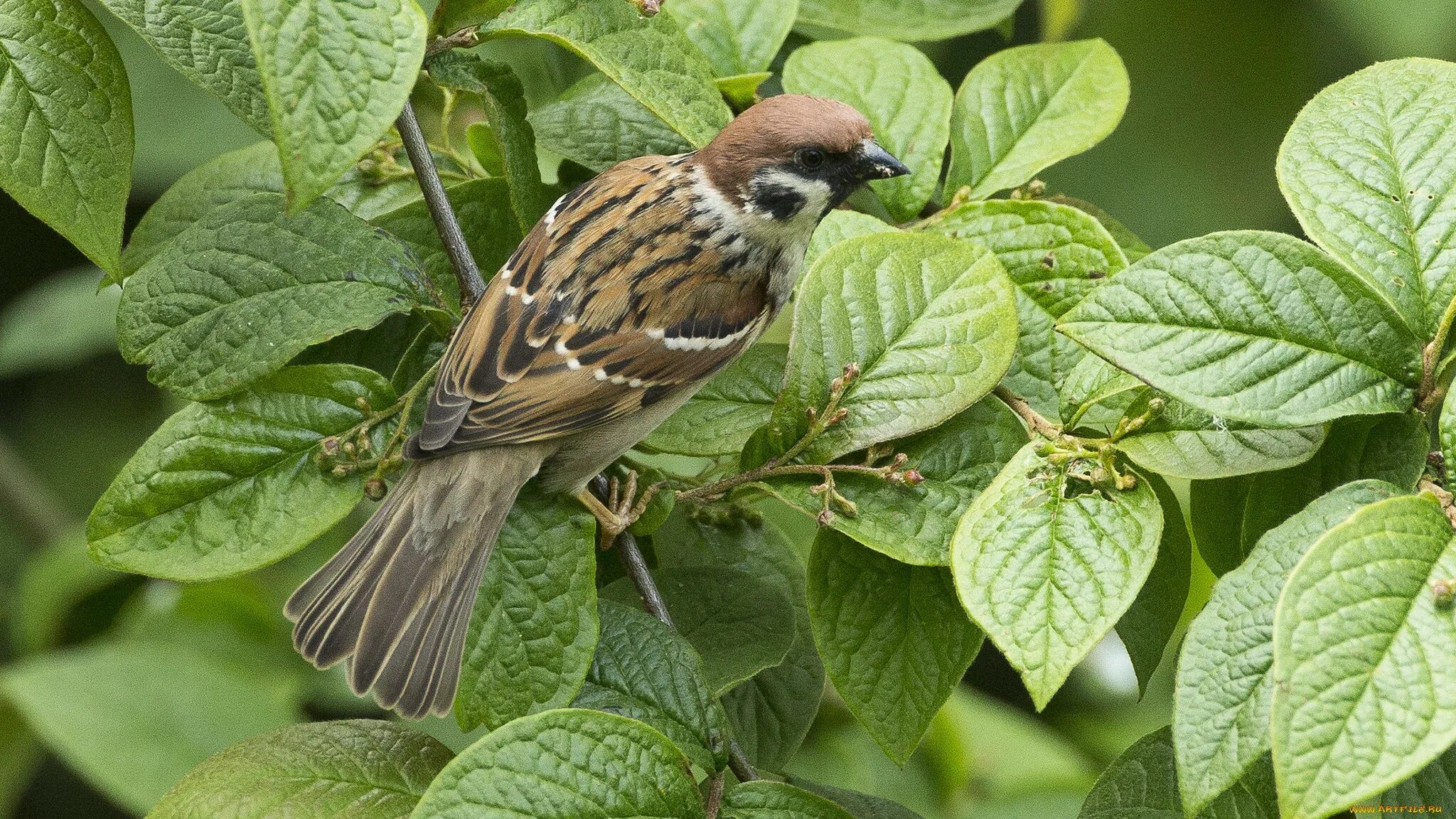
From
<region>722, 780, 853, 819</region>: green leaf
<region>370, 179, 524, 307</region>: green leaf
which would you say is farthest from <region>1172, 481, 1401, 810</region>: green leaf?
<region>370, 179, 524, 307</region>: green leaf

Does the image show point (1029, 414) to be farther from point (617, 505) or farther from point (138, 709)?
point (138, 709)

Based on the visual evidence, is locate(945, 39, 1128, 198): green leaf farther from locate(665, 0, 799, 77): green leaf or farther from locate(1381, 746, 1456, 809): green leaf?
locate(1381, 746, 1456, 809): green leaf

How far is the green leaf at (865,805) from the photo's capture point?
1540 millimetres

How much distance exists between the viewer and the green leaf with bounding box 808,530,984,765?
4.64 ft

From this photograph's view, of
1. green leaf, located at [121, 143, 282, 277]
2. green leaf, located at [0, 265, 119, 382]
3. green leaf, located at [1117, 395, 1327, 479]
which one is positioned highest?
green leaf, located at [121, 143, 282, 277]

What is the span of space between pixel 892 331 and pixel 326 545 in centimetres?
200

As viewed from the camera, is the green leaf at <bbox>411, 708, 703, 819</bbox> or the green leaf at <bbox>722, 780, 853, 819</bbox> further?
the green leaf at <bbox>722, 780, 853, 819</bbox>

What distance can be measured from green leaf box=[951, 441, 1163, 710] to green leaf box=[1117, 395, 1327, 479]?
4cm

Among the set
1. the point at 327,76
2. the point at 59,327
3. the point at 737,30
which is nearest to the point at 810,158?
the point at 737,30

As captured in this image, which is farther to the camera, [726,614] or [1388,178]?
[726,614]

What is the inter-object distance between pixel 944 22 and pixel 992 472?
2.86 feet

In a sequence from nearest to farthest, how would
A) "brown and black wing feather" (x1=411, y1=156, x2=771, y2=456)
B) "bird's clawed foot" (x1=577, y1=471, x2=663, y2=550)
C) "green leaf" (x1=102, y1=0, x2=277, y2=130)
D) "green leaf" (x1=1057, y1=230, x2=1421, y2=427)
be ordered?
"green leaf" (x1=1057, y1=230, x2=1421, y2=427), "green leaf" (x1=102, y1=0, x2=277, y2=130), "bird's clawed foot" (x1=577, y1=471, x2=663, y2=550), "brown and black wing feather" (x1=411, y1=156, x2=771, y2=456)

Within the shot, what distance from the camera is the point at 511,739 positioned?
4.04 feet

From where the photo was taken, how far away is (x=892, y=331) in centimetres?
153
